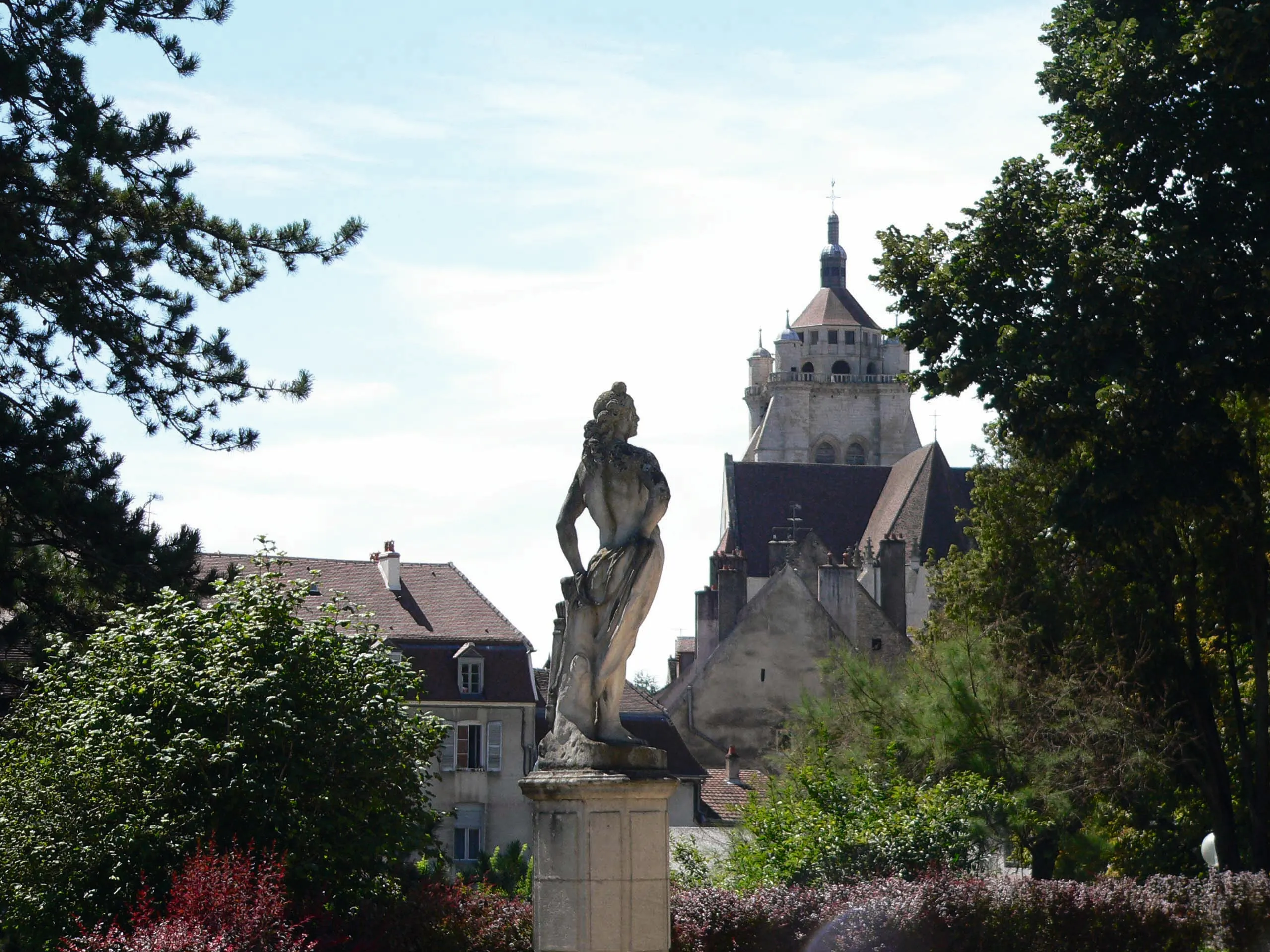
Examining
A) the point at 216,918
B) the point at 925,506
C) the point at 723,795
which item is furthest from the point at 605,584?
the point at 925,506

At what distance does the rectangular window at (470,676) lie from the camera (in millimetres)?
46188

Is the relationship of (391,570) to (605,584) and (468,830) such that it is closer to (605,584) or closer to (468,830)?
(468,830)

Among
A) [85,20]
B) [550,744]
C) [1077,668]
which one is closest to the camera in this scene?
[550,744]

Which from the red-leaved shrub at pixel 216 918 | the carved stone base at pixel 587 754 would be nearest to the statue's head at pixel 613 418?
the carved stone base at pixel 587 754

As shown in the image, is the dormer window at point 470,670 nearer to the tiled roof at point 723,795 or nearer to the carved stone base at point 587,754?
the tiled roof at point 723,795

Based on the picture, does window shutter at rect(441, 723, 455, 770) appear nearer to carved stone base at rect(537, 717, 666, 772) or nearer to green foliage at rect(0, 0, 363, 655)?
green foliage at rect(0, 0, 363, 655)

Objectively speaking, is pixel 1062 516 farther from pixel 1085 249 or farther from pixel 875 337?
pixel 875 337

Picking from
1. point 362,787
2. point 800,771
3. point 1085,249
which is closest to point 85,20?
point 362,787

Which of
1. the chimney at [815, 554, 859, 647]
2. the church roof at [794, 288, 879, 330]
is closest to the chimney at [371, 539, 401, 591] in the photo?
the chimney at [815, 554, 859, 647]

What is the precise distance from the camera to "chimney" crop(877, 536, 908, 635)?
71875 millimetres

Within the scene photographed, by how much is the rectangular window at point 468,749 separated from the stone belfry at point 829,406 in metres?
75.0

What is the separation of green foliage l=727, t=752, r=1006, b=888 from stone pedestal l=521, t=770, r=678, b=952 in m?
9.46

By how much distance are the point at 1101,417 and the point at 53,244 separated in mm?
12059

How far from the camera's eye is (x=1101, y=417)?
2070cm
